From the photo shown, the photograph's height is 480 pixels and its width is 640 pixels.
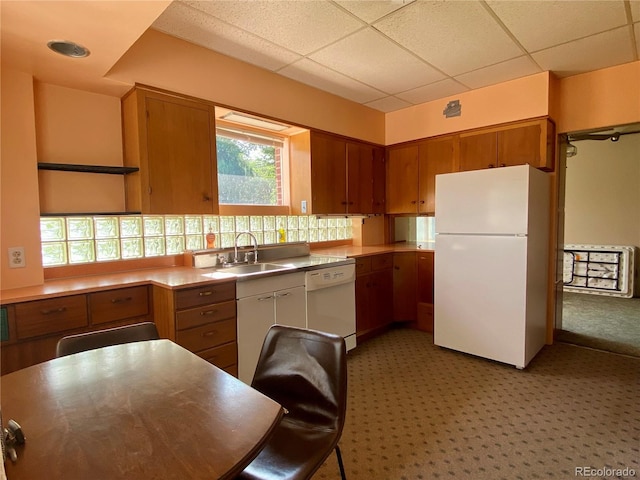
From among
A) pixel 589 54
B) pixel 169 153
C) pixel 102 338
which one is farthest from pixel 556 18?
pixel 102 338

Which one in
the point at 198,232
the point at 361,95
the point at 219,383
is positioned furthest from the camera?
the point at 361,95

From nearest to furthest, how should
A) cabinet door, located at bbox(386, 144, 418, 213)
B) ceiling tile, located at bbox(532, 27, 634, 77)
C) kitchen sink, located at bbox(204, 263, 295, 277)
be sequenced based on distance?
ceiling tile, located at bbox(532, 27, 634, 77)
kitchen sink, located at bbox(204, 263, 295, 277)
cabinet door, located at bbox(386, 144, 418, 213)

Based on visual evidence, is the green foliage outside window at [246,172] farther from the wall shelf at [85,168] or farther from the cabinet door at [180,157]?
the wall shelf at [85,168]

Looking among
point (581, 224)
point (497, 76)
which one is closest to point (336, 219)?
point (497, 76)

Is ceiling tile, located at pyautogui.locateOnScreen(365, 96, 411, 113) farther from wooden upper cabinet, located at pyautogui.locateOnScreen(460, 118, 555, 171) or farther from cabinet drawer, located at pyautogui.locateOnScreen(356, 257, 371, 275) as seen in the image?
cabinet drawer, located at pyautogui.locateOnScreen(356, 257, 371, 275)

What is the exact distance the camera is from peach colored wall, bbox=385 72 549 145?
10.2ft

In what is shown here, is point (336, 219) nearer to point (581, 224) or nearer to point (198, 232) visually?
point (198, 232)

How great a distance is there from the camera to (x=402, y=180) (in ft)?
13.4

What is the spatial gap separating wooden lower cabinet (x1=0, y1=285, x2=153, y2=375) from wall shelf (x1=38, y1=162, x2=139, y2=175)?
82cm

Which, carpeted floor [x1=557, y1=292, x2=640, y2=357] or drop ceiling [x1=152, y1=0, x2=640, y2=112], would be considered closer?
drop ceiling [x1=152, y1=0, x2=640, y2=112]

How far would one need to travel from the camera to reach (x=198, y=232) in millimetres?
2912

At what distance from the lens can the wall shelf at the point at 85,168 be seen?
7.08 feet

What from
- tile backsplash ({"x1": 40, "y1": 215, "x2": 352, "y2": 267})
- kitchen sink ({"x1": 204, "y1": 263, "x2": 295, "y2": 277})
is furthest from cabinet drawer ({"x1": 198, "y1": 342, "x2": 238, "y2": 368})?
tile backsplash ({"x1": 40, "y1": 215, "x2": 352, "y2": 267})

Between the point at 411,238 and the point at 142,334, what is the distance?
3.80 meters
